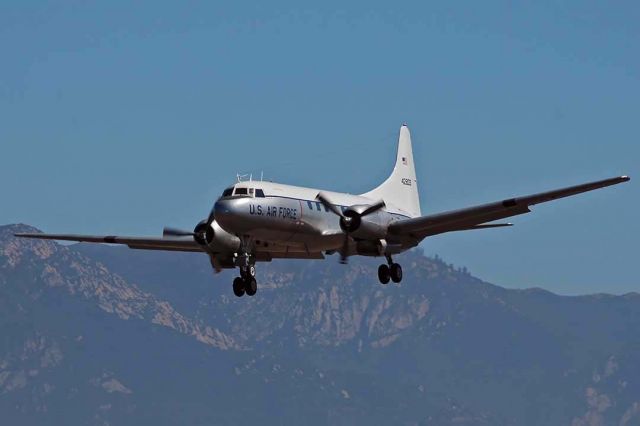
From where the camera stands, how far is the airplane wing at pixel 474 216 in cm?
6831

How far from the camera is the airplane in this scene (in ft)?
229

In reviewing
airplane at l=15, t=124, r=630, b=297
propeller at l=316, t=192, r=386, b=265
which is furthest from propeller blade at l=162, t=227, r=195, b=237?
propeller at l=316, t=192, r=386, b=265

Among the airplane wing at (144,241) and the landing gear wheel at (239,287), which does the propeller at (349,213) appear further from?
the airplane wing at (144,241)

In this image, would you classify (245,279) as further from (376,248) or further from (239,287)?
(376,248)

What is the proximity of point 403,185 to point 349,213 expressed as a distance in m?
12.2

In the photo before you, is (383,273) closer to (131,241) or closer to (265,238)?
(265,238)

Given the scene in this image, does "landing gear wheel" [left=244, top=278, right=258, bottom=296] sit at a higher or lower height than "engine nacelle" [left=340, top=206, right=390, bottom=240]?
lower

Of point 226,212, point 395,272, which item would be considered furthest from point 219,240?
point 395,272

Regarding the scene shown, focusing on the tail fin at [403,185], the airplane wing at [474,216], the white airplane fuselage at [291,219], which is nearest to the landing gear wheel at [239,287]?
the white airplane fuselage at [291,219]

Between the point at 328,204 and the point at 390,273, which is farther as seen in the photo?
the point at 390,273

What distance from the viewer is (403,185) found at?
279 feet

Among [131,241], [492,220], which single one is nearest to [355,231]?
[492,220]

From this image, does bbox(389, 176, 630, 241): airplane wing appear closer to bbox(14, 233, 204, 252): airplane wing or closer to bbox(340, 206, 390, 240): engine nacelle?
bbox(340, 206, 390, 240): engine nacelle

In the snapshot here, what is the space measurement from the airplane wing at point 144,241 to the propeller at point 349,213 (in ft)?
25.5
